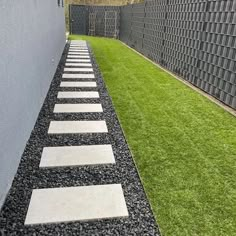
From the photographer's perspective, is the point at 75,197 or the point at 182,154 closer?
the point at 75,197

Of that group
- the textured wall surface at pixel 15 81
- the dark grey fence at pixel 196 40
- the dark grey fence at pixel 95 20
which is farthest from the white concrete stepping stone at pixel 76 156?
the dark grey fence at pixel 95 20

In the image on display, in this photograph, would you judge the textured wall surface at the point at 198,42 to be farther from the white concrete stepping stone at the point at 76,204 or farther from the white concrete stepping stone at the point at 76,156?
the white concrete stepping stone at the point at 76,204

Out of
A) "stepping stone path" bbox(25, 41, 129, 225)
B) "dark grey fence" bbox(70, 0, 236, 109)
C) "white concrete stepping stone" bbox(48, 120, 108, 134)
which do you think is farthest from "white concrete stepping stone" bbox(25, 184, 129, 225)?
"dark grey fence" bbox(70, 0, 236, 109)

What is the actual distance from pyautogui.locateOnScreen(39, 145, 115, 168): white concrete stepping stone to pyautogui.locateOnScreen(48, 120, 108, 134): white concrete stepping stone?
46 centimetres

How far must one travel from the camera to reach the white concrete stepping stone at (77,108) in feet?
14.6

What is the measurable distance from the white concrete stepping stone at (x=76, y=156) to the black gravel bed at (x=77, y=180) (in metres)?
Answer: 0.07

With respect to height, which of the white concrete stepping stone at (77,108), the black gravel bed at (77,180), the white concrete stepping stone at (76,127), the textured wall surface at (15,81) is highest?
the textured wall surface at (15,81)

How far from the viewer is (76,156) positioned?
3074mm

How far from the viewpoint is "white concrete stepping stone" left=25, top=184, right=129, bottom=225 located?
A: 7.10 ft

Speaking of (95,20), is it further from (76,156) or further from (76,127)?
(76,156)

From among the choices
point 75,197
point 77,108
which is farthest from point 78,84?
point 75,197

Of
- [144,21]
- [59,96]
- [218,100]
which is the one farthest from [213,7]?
[144,21]

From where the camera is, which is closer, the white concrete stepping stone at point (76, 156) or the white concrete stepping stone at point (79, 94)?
the white concrete stepping stone at point (76, 156)

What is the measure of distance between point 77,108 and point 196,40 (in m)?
3.38
